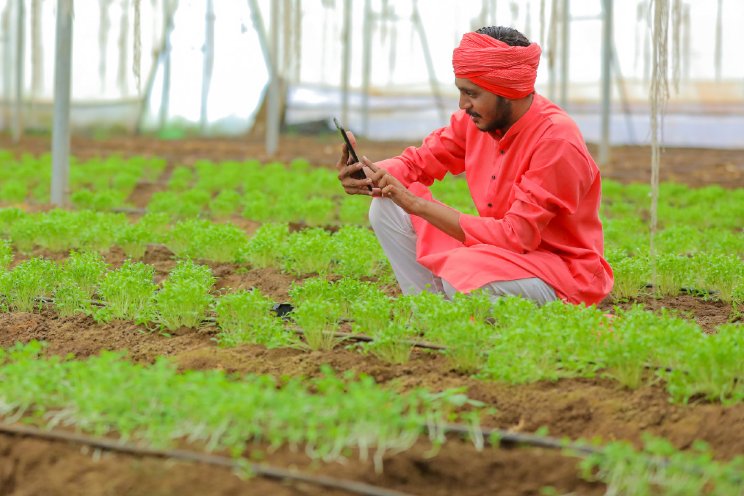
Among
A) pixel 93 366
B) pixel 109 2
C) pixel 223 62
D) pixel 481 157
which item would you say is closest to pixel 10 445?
pixel 93 366

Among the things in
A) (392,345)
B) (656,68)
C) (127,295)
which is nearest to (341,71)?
(656,68)

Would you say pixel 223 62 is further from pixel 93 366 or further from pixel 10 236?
pixel 93 366

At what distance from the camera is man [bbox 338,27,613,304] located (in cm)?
434

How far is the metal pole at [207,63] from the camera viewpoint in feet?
64.0

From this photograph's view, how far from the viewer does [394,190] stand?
4.42m

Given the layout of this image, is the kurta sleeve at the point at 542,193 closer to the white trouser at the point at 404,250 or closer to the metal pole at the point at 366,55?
the white trouser at the point at 404,250

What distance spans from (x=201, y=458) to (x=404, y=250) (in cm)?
209

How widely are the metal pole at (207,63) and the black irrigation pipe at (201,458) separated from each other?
55.7 ft

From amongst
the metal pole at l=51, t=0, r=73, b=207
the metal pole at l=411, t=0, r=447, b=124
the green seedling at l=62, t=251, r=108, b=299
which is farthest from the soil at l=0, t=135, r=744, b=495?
the metal pole at l=411, t=0, r=447, b=124

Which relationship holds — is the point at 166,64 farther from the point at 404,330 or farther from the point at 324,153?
the point at 404,330

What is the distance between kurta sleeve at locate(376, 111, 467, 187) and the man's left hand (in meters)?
0.31

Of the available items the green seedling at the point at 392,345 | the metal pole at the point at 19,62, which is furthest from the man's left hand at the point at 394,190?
the metal pole at the point at 19,62

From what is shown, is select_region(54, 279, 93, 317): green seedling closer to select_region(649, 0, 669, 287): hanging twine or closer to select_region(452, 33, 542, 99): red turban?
select_region(452, 33, 542, 99): red turban

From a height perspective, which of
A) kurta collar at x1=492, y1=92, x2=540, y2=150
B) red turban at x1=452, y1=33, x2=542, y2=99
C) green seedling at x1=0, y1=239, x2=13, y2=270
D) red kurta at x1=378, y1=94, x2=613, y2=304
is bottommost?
green seedling at x1=0, y1=239, x2=13, y2=270
